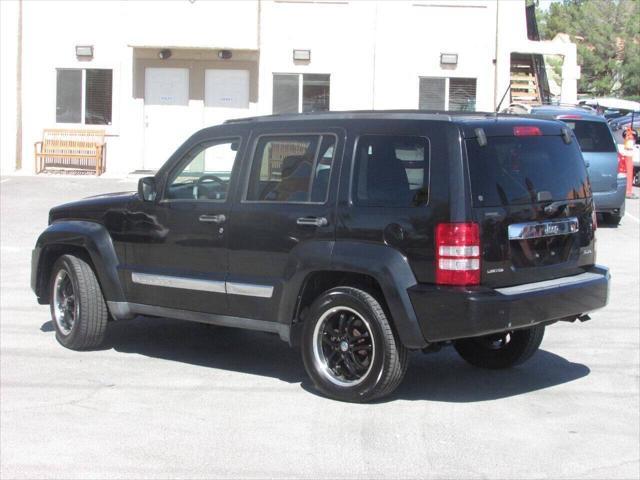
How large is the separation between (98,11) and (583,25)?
4550 centimetres

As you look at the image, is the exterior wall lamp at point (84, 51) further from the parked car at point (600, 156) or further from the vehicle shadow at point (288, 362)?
the vehicle shadow at point (288, 362)

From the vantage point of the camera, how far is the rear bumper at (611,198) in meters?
17.2

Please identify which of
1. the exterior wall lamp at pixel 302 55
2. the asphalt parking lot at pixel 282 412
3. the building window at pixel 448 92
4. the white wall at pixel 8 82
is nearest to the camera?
the asphalt parking lot at pixel 282 412

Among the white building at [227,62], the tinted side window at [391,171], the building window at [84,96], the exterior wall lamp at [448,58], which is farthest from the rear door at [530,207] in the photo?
the building window at [84,96]

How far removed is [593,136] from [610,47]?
48.9 meters

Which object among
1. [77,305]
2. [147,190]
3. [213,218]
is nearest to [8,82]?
[77,305]

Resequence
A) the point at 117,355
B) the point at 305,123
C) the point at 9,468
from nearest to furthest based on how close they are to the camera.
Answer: the point at 9,468 < the point at 305,123 < the point at 117,355

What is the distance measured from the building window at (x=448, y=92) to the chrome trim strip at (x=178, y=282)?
18.1 metres

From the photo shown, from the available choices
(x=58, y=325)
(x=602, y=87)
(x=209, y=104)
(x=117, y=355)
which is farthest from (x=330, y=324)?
(x=602, y=87)

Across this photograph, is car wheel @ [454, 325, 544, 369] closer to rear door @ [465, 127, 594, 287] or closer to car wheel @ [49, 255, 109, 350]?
rear door @ [465, 127, 594, 287]

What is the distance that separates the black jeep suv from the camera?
643cm

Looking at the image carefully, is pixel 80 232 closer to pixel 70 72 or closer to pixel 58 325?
pixel 58 325

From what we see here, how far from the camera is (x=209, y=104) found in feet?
84.4

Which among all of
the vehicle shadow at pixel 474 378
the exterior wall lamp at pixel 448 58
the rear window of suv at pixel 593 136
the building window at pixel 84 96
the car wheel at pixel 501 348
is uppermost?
the exterior wall lamp at pixel 448 58
